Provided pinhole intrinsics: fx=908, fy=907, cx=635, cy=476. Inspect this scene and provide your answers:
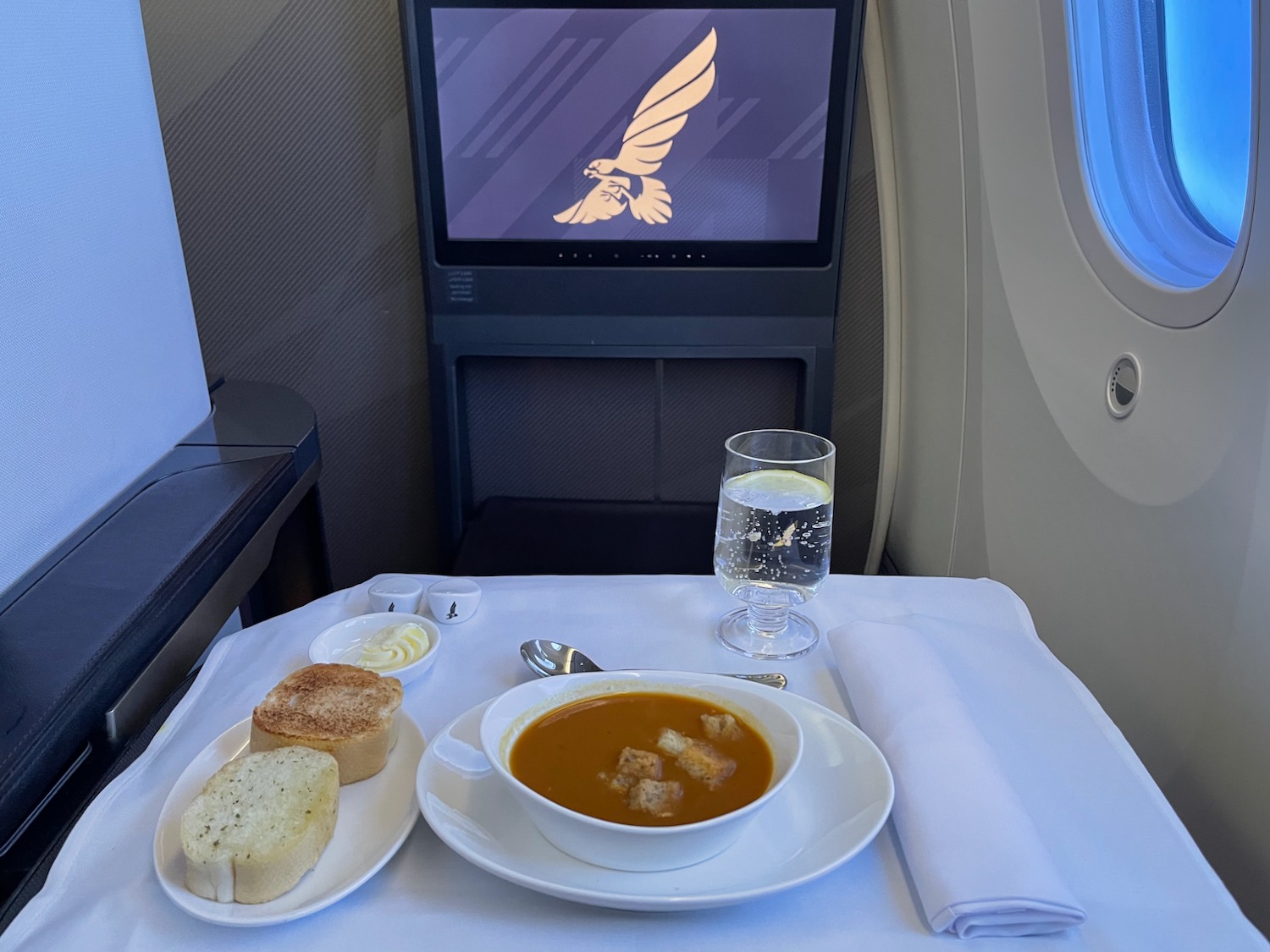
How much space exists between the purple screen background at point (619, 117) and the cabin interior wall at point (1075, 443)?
22 cm

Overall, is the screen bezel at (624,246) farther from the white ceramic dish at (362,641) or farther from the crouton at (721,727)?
the crouton at (721,727)

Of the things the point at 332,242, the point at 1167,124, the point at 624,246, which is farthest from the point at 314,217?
the point at 1167,124

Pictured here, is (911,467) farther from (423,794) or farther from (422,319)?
(423,794)

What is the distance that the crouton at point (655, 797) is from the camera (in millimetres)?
562

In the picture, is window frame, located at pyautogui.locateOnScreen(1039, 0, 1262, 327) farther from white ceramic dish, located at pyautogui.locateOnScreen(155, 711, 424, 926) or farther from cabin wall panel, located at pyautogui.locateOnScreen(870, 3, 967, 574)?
white ceramic dish, located at pyautogui.locateOnScreen(155, 711, 424, 926)

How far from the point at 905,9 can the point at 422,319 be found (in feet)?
3.53

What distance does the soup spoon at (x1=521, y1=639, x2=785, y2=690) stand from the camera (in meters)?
0.77

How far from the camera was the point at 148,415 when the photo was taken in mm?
1132

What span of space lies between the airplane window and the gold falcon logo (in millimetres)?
632

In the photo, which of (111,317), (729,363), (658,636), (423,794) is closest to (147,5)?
(111,317)

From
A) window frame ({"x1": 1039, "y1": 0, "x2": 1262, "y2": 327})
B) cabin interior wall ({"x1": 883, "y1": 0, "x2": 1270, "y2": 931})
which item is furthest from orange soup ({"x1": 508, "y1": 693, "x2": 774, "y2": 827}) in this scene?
window frame ({"x1": 1039, "y1": 0, "x2": 1262, "y2": 327})

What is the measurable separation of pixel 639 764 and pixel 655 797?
0.11ft

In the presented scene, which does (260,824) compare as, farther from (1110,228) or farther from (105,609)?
(1110,228)

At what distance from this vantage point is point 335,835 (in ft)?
1.95
